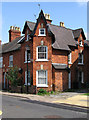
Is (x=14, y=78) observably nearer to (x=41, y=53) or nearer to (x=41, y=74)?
(x=41, y=74)

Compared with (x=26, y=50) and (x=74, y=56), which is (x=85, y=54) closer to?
(x=74, y=56)

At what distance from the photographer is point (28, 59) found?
24250 mm

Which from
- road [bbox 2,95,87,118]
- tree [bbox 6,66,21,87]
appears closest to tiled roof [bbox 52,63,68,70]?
tree [bbox 6,66,21,87]

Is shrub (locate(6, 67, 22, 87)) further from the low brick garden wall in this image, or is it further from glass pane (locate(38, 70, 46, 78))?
glass pane (locate(38, 70, 46, 78))

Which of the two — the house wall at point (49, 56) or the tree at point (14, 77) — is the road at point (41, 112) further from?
the tree at point (14, 77)

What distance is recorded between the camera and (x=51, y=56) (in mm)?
22625

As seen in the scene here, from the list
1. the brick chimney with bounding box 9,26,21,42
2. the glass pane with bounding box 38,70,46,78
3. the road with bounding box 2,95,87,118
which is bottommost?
the road with bounding box 2,95,87,118

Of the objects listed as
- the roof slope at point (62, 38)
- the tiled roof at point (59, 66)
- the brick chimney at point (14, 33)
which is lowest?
the tiled roof at point (59, 66)

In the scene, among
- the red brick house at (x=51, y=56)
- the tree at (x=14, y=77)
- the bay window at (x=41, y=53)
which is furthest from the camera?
the tree at (x=14, y=77)

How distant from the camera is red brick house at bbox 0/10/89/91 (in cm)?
2250

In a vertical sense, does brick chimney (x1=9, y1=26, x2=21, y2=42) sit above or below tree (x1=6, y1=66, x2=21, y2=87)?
above

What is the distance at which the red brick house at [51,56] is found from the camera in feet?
73.8

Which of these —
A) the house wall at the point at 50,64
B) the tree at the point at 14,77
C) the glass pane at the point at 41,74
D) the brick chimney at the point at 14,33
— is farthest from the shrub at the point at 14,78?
the brick chimney at the point at 14,33

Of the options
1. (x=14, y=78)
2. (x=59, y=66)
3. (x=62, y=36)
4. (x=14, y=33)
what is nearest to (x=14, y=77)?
(x=14, y=78)
